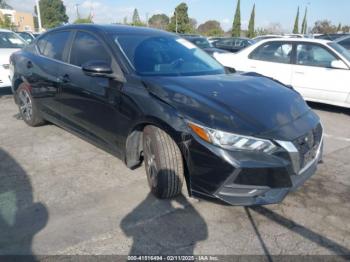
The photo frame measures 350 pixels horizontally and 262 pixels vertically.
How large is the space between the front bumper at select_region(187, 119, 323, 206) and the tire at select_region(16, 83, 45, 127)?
333cm

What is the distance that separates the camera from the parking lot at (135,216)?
2.62 metres

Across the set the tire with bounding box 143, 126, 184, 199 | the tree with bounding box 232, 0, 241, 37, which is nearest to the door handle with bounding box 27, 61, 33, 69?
the tire with bounding box 143, 126, 184, 199

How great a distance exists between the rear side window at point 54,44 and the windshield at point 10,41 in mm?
3900

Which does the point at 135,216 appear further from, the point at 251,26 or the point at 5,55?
the point at 251,26

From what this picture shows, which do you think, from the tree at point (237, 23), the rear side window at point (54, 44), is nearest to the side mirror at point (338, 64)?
the rear side window at point (54, 44)

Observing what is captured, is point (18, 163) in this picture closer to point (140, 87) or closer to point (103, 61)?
point (103, 61)

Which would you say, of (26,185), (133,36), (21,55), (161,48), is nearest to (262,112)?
(161,48)

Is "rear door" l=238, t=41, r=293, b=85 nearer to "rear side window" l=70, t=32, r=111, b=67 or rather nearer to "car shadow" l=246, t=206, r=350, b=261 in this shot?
"rear side window" l=70, t=32, r=111, b=67

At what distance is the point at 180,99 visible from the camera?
2961mm

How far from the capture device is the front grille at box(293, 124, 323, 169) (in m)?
2.87

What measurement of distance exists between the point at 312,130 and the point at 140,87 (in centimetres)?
166

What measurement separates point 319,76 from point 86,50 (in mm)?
4970

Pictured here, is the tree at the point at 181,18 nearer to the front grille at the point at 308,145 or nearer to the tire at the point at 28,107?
the tire at the point at 28,107

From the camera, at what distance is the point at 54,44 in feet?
15.2
